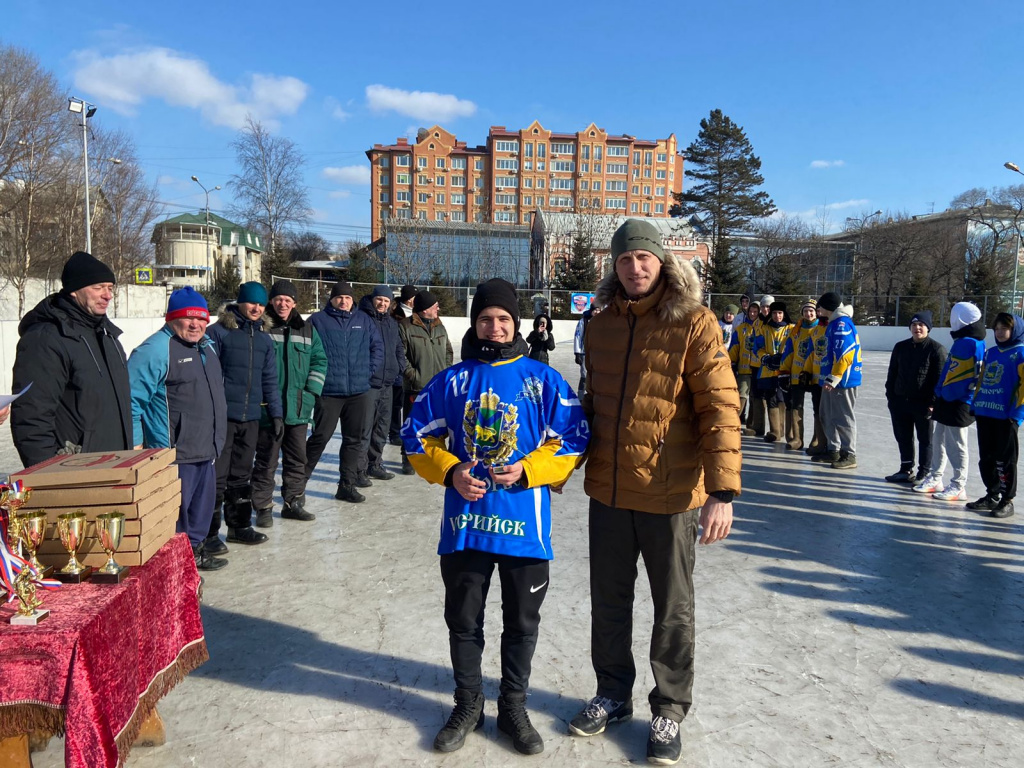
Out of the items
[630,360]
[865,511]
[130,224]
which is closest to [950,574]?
[865,511]

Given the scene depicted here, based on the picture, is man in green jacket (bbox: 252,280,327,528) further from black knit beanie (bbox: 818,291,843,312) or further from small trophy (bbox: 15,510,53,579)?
black knit beanie (bbox: 818,291,843,312)

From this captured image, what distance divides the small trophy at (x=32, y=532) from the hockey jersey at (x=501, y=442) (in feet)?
4.01

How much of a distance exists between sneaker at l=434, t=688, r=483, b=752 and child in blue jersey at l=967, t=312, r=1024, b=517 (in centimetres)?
535

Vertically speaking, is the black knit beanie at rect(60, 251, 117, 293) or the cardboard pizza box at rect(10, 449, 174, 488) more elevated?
the black knit beanie at rect(60, 251, 117, 293)

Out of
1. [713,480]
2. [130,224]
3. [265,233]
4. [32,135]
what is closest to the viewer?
[713,480]

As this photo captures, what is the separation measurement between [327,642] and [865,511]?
4.94 metres

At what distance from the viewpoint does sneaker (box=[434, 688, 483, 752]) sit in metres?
2.58

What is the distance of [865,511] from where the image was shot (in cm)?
607

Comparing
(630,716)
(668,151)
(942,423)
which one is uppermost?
(668,151)

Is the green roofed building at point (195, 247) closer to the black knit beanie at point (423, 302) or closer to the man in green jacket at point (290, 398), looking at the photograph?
the black knit beanie at point (423, 302)

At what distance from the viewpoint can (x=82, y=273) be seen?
3141 millimetres

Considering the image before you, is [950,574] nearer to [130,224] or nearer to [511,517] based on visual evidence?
[511,517]

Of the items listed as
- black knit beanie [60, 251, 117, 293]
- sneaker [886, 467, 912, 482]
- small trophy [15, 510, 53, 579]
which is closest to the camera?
small trophy [15, 510, 53, 579]

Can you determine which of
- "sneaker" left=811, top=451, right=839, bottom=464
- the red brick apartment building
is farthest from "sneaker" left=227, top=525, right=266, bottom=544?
the red brick apartment building
